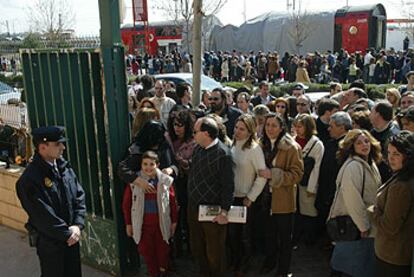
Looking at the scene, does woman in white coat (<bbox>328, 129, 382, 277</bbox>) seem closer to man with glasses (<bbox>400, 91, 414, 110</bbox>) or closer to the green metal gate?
man with glasses (<bbox>400, 91, 414, 110</bbox>)

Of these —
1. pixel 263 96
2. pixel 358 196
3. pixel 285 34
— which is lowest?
pixel 358 196

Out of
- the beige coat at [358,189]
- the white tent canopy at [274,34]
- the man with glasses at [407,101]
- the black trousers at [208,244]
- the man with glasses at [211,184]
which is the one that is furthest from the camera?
the white tent canopy at [274,34]

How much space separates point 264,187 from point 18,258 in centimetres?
308

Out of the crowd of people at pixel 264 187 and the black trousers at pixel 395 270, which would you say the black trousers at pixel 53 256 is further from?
the black trousers at pixel 395 270

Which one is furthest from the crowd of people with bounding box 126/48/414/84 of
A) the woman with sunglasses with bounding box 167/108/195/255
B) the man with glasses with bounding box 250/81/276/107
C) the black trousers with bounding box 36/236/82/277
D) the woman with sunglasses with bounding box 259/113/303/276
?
the black trousers with bounding box 36/236/82/277

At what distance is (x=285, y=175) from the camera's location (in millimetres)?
4305

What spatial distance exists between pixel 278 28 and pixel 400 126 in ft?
88.5

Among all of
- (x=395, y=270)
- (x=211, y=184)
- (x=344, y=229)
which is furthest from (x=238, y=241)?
(x=395, y=270)

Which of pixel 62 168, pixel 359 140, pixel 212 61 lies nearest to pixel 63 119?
pixel 62 168

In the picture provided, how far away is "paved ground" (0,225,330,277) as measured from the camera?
4.77m

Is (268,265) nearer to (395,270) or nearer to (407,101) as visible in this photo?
(395,270)

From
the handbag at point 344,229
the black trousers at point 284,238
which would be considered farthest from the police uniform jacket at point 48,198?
the handbag at point 344,229

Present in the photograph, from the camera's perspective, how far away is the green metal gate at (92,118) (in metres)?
4.41

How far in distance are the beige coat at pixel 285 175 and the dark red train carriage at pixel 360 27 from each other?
79.1ft
